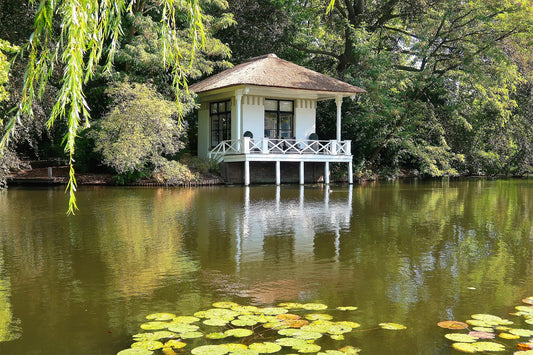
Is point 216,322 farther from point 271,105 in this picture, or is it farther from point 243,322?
point 271,105

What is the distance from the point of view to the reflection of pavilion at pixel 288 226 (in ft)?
22.2

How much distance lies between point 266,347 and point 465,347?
1291mm

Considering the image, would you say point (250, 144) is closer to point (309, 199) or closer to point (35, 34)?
point (309, 199)

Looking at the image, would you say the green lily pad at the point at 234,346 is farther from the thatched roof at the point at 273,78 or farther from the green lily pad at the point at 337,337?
the thatched roof at the point at 273,78

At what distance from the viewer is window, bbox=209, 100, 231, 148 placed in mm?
23344

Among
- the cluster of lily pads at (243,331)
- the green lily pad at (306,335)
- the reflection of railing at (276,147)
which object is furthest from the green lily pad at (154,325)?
the reflection of railing at (276,147)

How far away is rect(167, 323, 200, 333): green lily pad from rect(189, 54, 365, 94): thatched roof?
16.9 metres

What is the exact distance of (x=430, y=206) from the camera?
502 inches

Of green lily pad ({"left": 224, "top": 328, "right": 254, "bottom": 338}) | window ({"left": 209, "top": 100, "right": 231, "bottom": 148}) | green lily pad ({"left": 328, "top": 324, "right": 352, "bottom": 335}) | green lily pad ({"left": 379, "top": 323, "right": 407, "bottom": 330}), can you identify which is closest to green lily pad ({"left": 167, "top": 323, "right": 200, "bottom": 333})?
green lily pad ({"left": 224, "top": 328, "right": 254, "bottom": 338})

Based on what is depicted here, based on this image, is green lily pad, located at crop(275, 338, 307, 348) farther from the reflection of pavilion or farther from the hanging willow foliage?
the reflection of pavilion

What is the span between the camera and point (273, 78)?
2128 centimetres

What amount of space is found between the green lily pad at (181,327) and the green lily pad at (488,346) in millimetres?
1899

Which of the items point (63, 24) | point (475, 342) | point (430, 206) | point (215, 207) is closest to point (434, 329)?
point (475, 342)

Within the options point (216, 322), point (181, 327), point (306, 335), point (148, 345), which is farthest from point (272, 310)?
point (148, 345)
